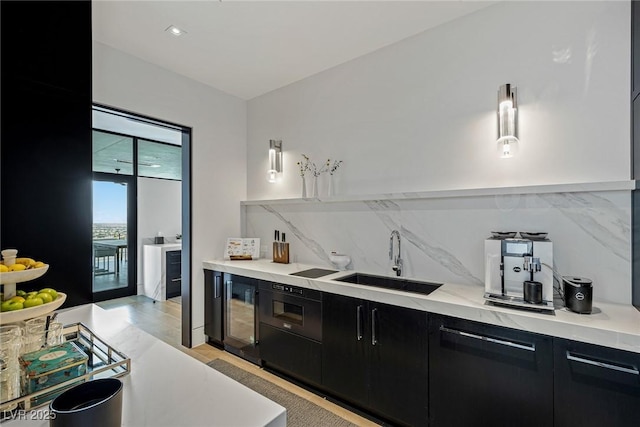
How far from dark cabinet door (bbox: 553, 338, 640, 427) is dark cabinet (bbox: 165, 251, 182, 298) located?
5.00 m

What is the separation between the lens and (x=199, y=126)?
3.29 metres

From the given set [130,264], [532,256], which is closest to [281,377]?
[532,256]

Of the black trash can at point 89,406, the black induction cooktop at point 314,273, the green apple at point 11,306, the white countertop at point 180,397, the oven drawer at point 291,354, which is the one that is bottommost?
the oven drawer at point 291,354

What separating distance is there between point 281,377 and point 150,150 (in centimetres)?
459

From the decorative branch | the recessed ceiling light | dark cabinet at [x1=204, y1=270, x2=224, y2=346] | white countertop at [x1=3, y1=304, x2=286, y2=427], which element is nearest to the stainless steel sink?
the decorative branch

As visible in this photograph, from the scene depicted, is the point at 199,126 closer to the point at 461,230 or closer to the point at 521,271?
the point at 461,230

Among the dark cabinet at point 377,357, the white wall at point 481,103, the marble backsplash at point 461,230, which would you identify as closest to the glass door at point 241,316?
the marble backsplash at point 461,230

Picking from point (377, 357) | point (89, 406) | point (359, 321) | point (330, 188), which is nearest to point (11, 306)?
point (89, 406)

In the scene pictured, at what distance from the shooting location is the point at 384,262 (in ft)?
8.48

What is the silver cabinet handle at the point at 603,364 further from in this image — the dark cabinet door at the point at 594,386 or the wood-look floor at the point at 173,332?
the wood-look floor at the point at 173,332

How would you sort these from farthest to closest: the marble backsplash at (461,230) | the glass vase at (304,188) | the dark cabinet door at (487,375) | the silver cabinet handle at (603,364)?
the glass vase at (304,188)
the marble backsplash at (461,230)
the dark cabinet door at (487,375)
the silver cabinet handle at (603,364)

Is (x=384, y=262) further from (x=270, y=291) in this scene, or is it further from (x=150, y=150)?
(x=150, y=150)

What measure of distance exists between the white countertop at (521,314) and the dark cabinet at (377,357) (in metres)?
0.08

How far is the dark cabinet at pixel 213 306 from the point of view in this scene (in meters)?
3.09
